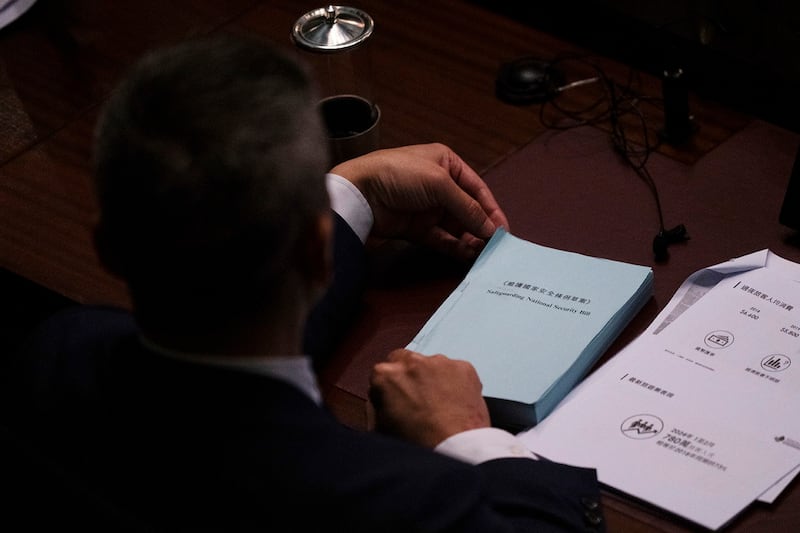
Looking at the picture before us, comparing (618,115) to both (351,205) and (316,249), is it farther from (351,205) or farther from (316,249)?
(316,249)

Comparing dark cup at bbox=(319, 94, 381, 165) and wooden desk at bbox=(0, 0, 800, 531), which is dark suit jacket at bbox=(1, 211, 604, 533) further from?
dark cup at bbox=(319, 94, 381, 165)

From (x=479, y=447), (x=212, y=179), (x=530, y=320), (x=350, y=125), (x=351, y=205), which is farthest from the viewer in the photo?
(x=350, y=125)

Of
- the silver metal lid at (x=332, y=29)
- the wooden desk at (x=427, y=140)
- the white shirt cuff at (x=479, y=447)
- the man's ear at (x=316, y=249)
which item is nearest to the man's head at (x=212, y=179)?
the man's ear at (x=316, y=249)

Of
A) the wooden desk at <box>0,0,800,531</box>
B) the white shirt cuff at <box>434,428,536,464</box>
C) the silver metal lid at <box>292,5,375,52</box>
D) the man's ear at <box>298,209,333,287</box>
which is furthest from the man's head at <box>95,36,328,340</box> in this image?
the silver metal lid at <box>292,5,375,52</box>

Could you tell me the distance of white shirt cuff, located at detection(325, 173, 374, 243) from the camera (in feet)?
4.58

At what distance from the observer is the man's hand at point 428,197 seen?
55.1 inches

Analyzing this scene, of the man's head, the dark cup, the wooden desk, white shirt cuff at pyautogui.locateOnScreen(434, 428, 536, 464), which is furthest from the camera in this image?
the dark cup

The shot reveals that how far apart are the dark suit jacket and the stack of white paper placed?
0.82 ft

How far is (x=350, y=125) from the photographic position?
5.00 ft

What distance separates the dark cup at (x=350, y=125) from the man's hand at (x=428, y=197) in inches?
2.3

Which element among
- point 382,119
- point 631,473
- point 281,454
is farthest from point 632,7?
point 281,454

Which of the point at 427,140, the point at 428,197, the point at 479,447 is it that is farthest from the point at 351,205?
the point at 479,447

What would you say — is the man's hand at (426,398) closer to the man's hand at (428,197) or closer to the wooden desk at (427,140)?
the wooden desk at (427,140)

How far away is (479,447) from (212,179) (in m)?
0.46
